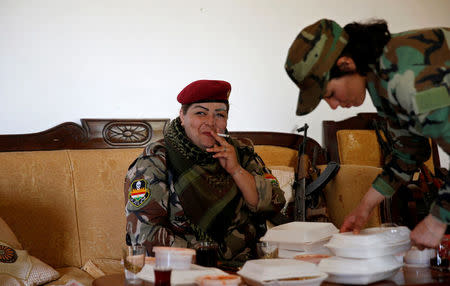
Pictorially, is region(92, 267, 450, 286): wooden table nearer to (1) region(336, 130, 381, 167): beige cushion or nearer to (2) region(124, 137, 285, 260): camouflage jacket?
(2) region(124, 137, 285, 260): camouflage jacket

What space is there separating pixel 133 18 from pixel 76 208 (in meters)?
1.22

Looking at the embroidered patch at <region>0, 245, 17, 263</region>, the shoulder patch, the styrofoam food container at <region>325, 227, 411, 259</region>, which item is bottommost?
the embroidered patch at <region>0, 245, 17, 263</region>

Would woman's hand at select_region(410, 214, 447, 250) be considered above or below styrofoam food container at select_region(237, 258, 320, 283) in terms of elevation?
above

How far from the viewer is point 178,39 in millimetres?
3150

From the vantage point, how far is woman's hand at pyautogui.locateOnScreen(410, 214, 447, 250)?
4.13 feet

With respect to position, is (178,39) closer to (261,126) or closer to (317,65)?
(261,126)

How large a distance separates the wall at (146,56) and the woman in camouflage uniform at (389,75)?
178 cm

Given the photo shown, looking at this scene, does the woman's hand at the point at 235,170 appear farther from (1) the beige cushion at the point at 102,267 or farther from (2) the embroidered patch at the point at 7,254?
(2) the embroidered patch at the point at 7,254

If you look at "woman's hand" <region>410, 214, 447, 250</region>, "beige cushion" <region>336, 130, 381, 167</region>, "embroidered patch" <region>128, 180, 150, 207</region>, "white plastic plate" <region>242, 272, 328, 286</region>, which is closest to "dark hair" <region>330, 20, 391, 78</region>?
"woman's hand" <region>410, 214, 447, 250</region>

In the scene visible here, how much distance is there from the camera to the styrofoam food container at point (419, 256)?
4.74 ft

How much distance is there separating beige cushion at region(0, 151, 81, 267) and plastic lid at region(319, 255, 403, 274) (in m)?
1.59

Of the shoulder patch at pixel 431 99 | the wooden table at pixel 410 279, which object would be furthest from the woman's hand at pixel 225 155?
the shoulder patch at pixel 431 99

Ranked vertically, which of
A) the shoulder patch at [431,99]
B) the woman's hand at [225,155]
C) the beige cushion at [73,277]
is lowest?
the beige cushion at [73,277]

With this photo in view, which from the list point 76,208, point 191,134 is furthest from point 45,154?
point 191,134
